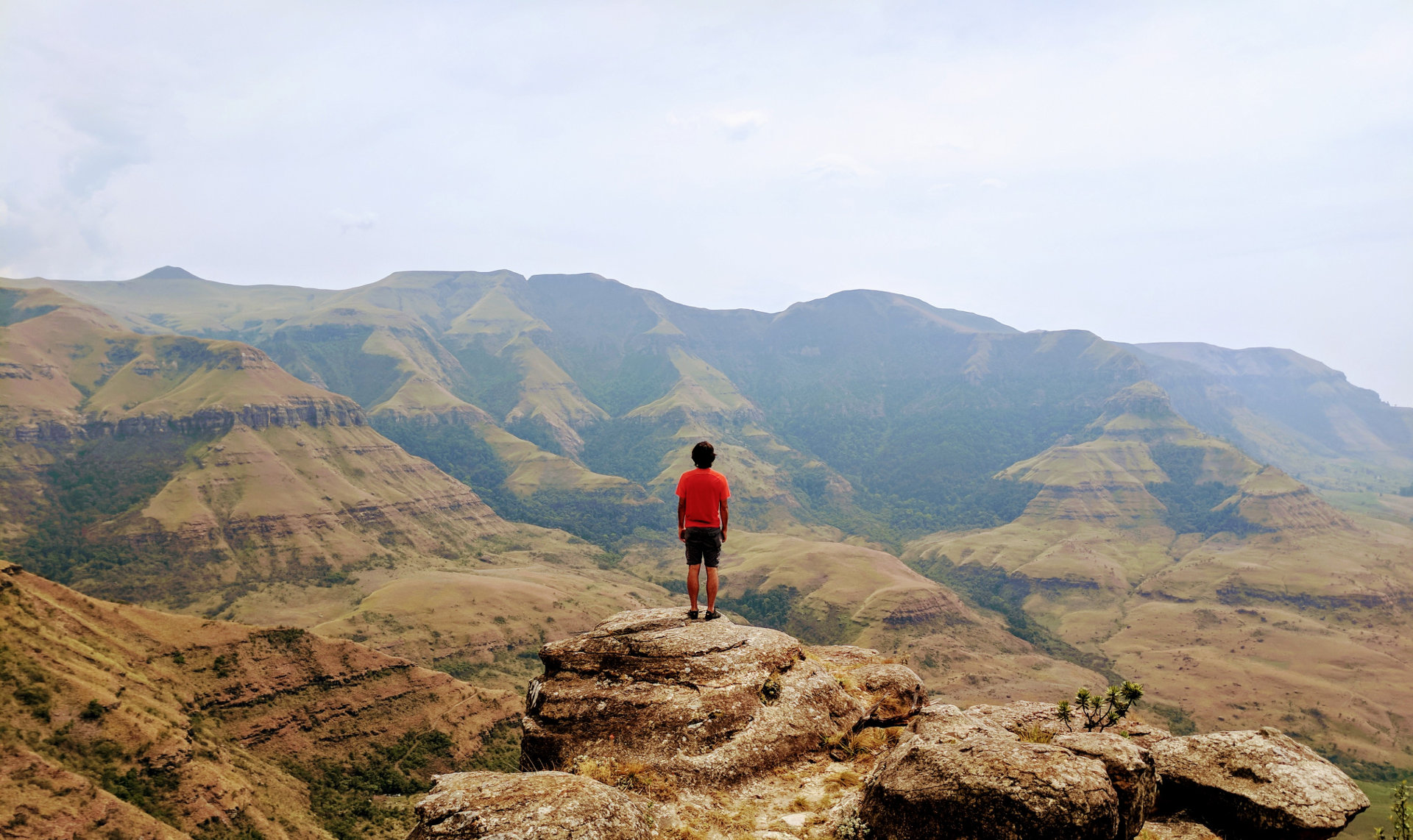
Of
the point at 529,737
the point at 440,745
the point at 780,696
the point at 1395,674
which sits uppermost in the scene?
the point at 780,696

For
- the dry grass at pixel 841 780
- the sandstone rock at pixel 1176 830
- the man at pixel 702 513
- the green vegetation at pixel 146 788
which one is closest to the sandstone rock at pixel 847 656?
the man at pixel 702 513

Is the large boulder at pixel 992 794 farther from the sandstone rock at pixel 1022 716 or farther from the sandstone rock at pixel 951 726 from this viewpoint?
the sandstone rock at pixel 1022 716

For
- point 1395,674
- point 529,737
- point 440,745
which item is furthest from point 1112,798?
point 1395,674

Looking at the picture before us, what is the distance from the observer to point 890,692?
16.1 m

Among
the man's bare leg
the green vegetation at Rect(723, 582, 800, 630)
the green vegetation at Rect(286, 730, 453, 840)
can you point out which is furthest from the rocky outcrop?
the green vegetation at Rect(723, 582, 800, 630)

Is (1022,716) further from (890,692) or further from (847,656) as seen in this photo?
(847,656)

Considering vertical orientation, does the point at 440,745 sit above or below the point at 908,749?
below

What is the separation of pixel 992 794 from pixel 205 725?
90494 mm

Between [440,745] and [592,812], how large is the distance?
304 feet

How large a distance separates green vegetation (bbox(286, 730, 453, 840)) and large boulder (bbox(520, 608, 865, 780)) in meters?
71.7

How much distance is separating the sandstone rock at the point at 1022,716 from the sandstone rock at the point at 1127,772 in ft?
10.7

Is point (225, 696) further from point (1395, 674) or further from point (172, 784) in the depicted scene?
point (1395, 674)

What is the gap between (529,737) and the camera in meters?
13.8

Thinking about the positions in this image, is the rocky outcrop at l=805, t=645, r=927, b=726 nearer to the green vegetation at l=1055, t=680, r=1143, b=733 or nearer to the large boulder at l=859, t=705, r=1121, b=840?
the green vegetation at l=1055, t=680, r=1143, b=733
